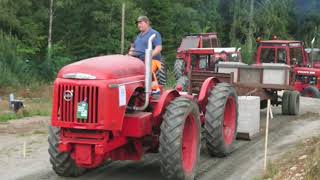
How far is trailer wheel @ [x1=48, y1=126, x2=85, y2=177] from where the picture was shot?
24.4 feet

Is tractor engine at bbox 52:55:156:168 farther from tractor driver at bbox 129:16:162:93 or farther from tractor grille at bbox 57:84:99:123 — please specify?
tractor driver at bbox 129:16:162:93

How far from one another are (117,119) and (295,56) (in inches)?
528

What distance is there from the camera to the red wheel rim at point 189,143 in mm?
7762

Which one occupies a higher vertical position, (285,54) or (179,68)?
(285,54)

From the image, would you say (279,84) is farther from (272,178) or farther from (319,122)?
(272,178)

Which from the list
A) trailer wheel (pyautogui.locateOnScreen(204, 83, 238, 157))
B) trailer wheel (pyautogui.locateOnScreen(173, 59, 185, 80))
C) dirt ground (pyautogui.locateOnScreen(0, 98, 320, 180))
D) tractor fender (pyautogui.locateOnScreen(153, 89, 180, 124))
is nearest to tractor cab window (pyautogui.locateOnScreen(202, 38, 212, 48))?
trailer wheel (pyautogui.locateOnScreen(173, 59, 185, 80))

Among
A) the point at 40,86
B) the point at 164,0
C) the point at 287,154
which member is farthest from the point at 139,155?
the point at 164,0

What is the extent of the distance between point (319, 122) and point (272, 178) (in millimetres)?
6135

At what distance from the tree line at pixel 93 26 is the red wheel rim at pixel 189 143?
1641 centimetres

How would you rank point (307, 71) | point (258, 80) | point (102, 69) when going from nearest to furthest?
point (102, 69) < point (258, 80) < point (307, 71)

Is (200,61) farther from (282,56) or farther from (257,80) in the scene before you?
(257,80)

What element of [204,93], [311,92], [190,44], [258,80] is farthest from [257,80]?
[190,44]

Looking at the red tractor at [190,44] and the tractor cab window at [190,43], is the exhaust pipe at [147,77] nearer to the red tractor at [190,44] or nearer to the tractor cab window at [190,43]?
the red tractor at [190,44]

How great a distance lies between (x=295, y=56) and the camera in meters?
19.2
